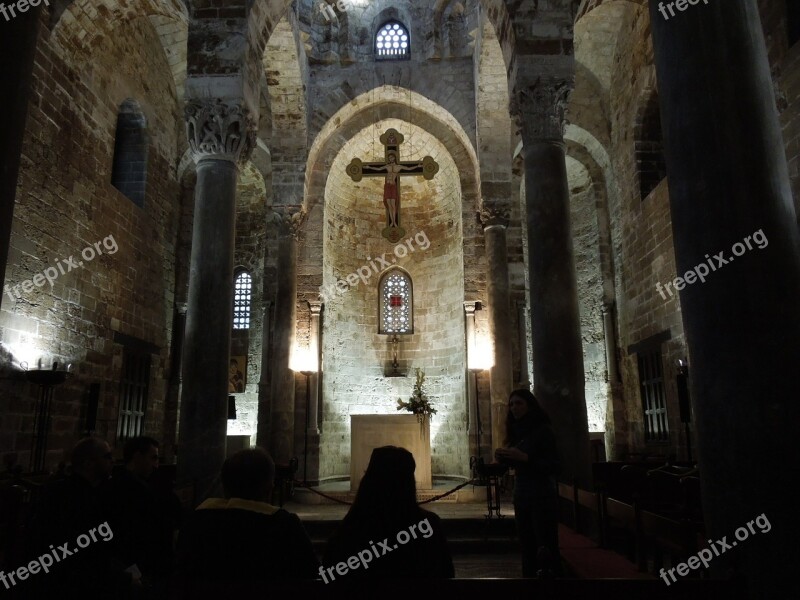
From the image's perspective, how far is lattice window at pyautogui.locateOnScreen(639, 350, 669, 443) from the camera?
1182cm

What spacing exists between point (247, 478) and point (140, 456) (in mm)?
1860

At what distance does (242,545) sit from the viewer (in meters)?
2.43

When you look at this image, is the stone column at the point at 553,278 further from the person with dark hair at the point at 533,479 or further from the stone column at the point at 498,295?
the stone column at the point at 498,295

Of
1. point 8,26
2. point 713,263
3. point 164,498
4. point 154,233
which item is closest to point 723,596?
point 713,263

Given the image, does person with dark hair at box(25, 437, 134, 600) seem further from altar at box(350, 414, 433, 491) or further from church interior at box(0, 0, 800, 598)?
altar at box(350, 414, 433, 491)

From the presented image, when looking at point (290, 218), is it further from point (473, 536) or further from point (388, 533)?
point (388, 533)

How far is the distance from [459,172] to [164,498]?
45.0 ft

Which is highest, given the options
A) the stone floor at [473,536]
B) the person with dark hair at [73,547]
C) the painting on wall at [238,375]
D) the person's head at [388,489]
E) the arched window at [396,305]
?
the arched window at [396,305]

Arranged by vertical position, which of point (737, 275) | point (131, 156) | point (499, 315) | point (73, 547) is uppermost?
point (131, 156)

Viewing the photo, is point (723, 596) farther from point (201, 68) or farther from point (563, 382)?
point (201, 68)

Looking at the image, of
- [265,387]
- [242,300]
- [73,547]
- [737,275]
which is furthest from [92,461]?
[242,300]

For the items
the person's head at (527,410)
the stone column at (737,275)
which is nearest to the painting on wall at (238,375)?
the person's head at (527,410)

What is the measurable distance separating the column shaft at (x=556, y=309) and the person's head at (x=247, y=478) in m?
5.02

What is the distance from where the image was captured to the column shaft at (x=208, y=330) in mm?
7410
